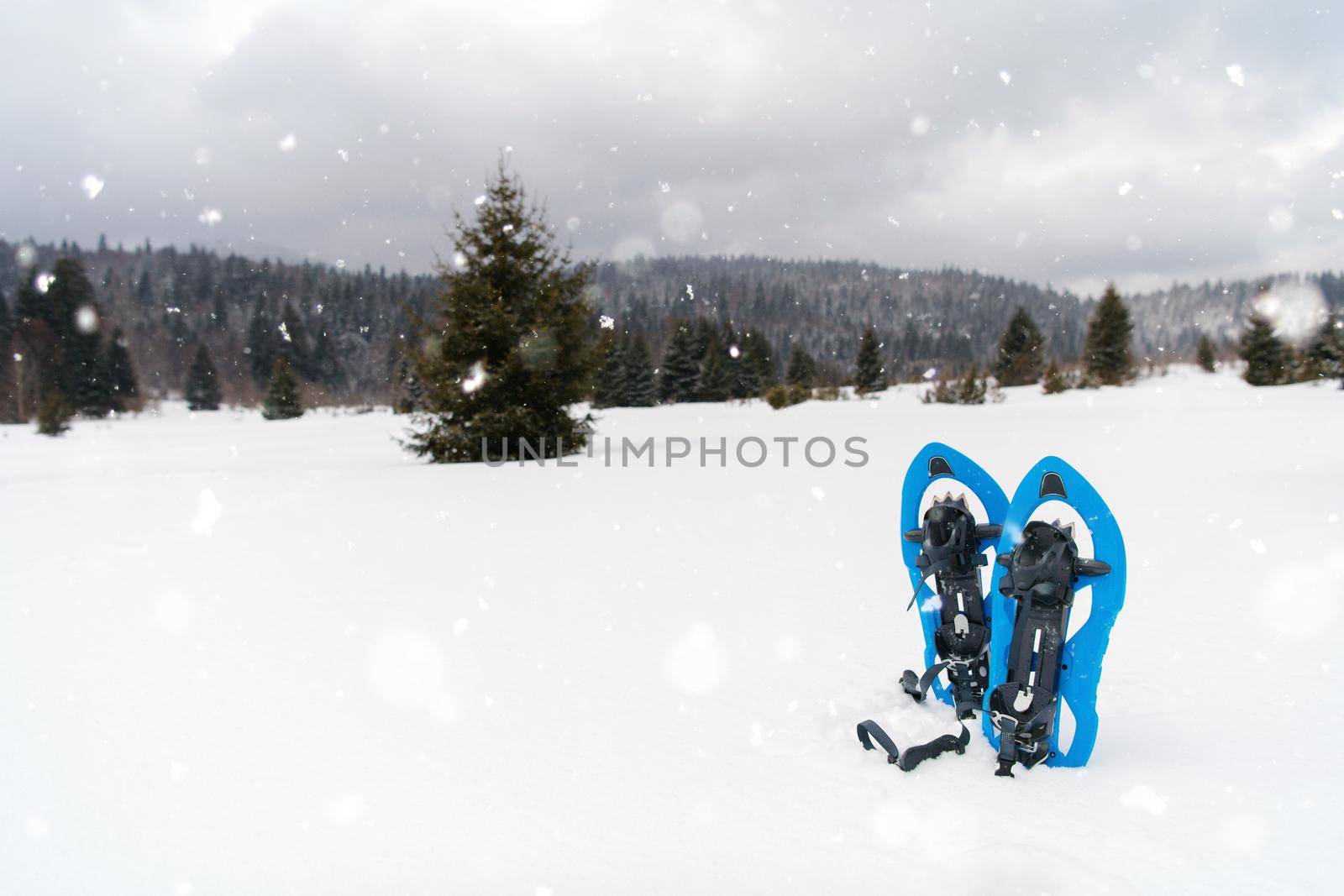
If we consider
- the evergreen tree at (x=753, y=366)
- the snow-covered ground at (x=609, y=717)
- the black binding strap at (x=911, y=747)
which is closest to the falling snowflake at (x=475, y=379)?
the snow-covered ground at (x=609, y=717)

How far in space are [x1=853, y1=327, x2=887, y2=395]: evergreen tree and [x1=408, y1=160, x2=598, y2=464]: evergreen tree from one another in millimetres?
25799

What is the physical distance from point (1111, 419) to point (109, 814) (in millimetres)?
21821

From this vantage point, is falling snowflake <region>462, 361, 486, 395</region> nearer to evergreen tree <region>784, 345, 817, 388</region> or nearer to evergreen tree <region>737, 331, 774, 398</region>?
evergreen tree <region>737, 331, 774, 398</region>

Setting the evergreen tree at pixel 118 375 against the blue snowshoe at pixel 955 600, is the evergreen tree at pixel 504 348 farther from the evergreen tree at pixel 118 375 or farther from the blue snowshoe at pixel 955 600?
the evergreen tree at pixel 118 375

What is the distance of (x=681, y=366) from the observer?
44.5 metres

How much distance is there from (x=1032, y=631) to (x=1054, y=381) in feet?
98.3

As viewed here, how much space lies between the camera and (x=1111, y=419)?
61.5 feet

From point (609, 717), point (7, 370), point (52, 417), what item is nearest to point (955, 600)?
point (609, 717)

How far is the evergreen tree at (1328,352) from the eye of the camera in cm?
2775

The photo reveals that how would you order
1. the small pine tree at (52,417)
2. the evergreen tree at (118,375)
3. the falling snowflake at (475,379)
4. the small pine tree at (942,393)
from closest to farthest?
the falling snowflake at (475,379) < the small pine tree at (942,393) < the small pine tree at (52,417) < the evergreen tree at (118,375)

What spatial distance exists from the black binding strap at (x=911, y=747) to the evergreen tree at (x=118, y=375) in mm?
58430

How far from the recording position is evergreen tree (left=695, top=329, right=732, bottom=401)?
146 ft

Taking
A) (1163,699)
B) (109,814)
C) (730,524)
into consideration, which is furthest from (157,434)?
(1163,699)

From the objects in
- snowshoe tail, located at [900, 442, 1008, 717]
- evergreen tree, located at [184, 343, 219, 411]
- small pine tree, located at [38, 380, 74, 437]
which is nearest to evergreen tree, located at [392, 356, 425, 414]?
small pine tree, located at [38, 380, 74, 437]
